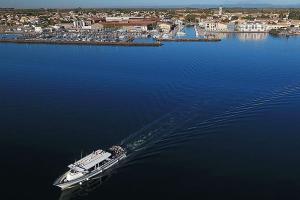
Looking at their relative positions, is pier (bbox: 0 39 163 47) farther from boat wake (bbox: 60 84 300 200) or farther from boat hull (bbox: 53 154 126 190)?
boat hull (bbox: 53 154 126 190)

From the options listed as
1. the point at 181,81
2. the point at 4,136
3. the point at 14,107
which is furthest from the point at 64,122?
the point at 181,81

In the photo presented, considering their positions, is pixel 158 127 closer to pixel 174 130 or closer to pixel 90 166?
pixel 174 130

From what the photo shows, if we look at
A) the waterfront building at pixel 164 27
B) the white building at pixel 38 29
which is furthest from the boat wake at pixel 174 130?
the white building at pixel 38 29

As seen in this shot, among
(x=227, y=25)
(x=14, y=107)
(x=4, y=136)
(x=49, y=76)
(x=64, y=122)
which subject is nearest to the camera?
(x=4, y=136)

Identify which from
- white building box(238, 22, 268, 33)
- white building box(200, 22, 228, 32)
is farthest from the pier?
white building box(238, 22, 268, 33)

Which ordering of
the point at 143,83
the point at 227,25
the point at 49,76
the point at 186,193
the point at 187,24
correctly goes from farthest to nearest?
the point at 187,24 → the point at 227,25 → the point at 49,76 → the point at 143,83 → the point at 186,193

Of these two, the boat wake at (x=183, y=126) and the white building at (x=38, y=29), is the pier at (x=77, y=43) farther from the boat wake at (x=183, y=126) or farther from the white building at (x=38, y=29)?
the boat wake at (x=183, y=126)

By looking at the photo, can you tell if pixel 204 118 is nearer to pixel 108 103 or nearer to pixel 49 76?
pixel 108 103

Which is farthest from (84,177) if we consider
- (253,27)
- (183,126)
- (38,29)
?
(253,27)
